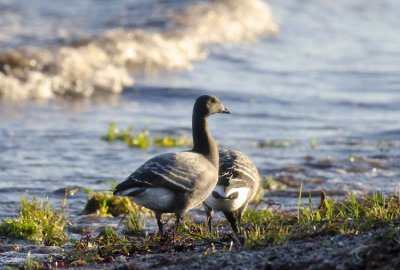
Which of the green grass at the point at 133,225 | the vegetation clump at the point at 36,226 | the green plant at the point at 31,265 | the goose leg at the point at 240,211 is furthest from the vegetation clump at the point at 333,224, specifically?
the vegetation clump at the point at 36,226

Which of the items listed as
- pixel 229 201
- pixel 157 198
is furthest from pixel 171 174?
pixel 229 201

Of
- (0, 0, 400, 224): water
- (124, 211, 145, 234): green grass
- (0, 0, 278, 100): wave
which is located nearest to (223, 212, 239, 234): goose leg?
(124, 211, 145, 234): green grass

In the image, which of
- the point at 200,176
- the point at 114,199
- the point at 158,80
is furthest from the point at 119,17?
the point at 200,176

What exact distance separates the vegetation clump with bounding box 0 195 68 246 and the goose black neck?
1658 millimetres

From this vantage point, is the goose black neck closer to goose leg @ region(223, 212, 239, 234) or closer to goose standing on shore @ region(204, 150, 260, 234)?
goose standing on shore @ region(204, 150, 260, 234)

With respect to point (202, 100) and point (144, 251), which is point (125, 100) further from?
point (144, 251)

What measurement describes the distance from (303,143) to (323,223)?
8096 mm

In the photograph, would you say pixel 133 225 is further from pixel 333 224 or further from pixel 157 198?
pixel 333 224

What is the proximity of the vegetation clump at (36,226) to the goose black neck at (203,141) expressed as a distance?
1.66 meters

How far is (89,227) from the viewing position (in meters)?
10.6

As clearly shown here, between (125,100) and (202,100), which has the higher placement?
(202,100)

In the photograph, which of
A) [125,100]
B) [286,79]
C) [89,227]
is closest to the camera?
[89,227]

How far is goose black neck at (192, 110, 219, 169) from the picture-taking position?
943 centimetres

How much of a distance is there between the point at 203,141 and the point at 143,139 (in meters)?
5.99
